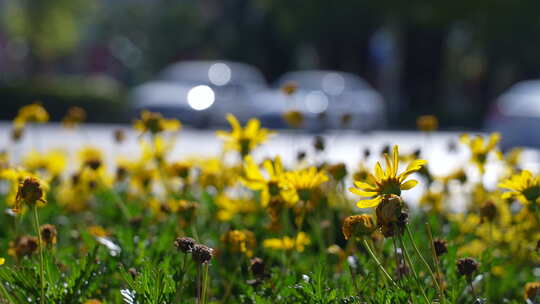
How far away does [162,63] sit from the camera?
4019cm

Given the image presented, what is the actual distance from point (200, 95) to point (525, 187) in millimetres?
16018

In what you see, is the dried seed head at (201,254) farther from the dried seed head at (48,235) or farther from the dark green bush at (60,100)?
the dark green bush at (60,100)

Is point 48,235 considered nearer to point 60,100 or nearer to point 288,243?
point 288,243

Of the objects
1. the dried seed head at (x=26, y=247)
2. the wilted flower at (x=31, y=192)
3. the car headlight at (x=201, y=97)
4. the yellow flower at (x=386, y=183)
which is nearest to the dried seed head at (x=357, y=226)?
the yellow flower at (x=386, y=183)

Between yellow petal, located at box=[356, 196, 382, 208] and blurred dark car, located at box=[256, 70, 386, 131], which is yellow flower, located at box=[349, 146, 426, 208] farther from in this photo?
blurred dark car, located at box=[256, 70, 386, 131]

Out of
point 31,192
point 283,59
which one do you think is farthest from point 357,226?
point 283,59

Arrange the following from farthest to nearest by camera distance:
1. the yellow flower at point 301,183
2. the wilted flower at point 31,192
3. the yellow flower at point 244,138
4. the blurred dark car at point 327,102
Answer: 1. the blurred dark car at point 327,102
2. the yellow flower at point 244,138
3. the yellow flower at point 301,183
4. the wilted flower at point 31,192

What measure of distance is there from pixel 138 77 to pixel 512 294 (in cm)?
3876

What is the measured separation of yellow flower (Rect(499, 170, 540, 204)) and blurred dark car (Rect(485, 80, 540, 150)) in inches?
404

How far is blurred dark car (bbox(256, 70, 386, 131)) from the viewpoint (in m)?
16.9

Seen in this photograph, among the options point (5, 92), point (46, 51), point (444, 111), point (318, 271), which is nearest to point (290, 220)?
point (318, 271)

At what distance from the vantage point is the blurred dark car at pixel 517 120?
1191 centimetres

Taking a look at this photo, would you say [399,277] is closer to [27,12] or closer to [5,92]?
[5,92]

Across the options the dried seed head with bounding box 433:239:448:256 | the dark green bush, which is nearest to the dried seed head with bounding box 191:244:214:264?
the dried seed head with bounding box 433:239:448:256
